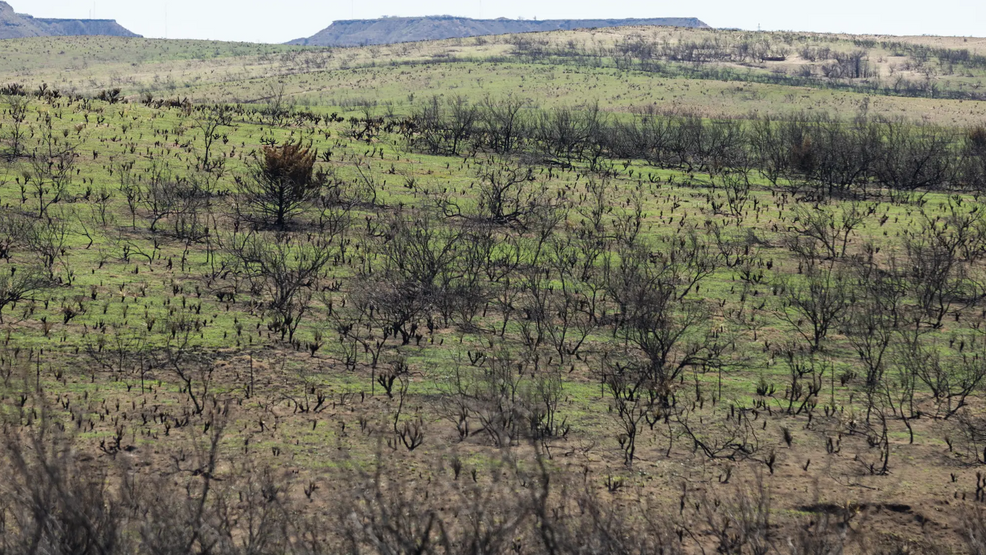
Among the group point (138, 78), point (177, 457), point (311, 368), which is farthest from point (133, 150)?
point (138, 78)

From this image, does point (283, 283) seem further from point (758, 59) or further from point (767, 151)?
point (758, 59)

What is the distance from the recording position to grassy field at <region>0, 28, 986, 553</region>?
9523mm

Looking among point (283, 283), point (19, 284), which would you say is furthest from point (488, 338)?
point (19, 284)

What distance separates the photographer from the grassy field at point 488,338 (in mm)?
9523

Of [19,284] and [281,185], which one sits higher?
[281,185]

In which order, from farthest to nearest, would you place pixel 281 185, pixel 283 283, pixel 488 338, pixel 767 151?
pixel 767 151, pixel 281 185, pixel 283 283, pixel 488 338

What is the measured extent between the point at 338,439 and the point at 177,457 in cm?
177

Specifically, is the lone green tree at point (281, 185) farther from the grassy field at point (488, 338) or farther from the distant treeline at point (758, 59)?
the distant treeline at point (758, 59)

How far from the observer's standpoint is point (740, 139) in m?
45.5

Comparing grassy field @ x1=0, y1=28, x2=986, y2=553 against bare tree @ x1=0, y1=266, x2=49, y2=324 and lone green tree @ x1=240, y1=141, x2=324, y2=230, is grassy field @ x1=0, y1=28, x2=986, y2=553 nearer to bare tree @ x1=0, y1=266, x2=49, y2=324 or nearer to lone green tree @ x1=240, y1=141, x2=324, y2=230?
bare tree @ x1=0, y1=266, x2=49, y2=324

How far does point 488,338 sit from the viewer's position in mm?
14289

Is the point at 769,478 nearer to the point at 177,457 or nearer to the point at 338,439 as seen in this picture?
the point at 338,439

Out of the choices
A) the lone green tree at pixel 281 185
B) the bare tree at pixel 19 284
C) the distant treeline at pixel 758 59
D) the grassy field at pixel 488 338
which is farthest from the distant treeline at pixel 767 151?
the distant treeline at pixel 758 59

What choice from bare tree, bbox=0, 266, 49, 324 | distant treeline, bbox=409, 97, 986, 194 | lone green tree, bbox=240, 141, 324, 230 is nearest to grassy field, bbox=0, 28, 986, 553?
bare tree, bbox=0, 266, 49, 324
